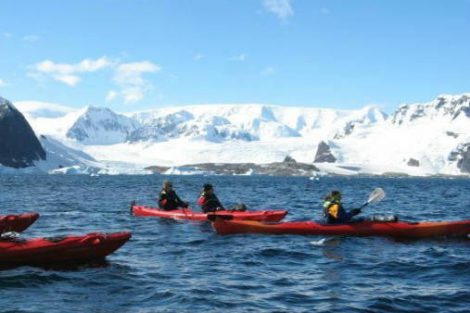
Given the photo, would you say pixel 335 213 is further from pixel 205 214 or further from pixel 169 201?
pixel 169 201

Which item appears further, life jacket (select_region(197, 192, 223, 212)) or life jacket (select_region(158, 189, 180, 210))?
life jacket (select_region(158, 189, 180, 210))

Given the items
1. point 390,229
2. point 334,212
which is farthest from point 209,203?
point 390,229

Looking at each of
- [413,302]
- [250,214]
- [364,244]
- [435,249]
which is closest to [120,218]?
[250,214]

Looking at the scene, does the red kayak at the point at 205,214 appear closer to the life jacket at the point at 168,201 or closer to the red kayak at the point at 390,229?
the life jacket at the point at 168,201

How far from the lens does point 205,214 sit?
93.6ft

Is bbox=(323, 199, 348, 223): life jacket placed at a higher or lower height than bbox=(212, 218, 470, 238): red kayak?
higher

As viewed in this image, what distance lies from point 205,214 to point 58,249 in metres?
12.3

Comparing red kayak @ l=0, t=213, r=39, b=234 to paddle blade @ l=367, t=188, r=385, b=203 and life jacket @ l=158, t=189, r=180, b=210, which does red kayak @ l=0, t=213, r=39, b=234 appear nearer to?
life jacket @ l=158, t=189, r=180, b=210

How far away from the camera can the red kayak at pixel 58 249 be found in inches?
651

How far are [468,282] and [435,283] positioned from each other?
0.79 m

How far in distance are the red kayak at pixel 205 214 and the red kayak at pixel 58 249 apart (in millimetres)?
7986

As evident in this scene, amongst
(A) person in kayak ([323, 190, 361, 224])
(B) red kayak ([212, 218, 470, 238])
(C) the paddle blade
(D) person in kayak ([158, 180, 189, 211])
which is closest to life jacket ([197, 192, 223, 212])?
(D) person in kayak ([158, 180, 189, 211])

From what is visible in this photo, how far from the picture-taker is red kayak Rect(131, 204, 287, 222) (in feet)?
89.2

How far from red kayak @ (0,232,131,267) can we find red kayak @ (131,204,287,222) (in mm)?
7986
